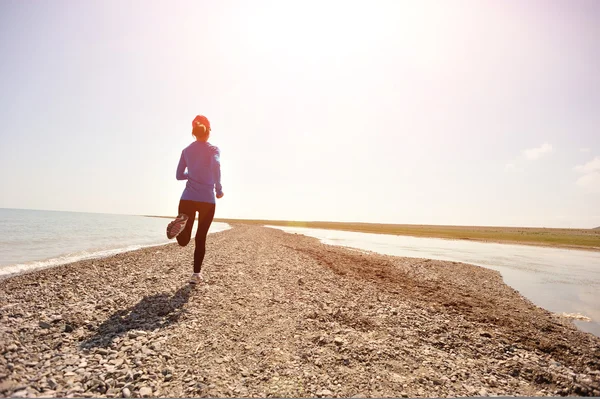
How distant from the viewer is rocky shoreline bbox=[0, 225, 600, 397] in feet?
13.0

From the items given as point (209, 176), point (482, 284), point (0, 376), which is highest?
point (209, 176)

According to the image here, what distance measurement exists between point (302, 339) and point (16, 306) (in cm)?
659

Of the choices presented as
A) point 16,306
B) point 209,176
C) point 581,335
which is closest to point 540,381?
point 581,335

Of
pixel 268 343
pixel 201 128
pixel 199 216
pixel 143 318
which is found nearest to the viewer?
pixel 268 343

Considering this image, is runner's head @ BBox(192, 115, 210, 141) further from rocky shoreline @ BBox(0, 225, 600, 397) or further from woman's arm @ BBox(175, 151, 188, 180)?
rocky shoreline @ BBox(0, 225, 600, 397)

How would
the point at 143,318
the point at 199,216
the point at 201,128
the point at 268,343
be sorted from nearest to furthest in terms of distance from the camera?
the point at 268,343
the point at 143,318
the point at 199,216
the point at 201,128

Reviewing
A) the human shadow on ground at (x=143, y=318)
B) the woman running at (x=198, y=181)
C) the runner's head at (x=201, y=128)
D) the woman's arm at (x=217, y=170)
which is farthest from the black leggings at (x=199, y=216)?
the runner's head at (x=201, y=128)

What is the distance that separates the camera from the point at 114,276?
10.6 meters

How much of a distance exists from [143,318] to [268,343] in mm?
2758

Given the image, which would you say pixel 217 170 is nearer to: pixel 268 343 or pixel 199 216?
pixel 199 216

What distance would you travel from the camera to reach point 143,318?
241 inches

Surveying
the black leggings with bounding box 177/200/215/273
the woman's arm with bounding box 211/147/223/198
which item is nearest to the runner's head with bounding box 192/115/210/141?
the woman's arm with bounding box 211/147/223/198

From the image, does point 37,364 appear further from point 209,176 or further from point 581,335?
point 581,335

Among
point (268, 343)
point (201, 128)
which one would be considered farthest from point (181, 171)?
point (268, 343)
